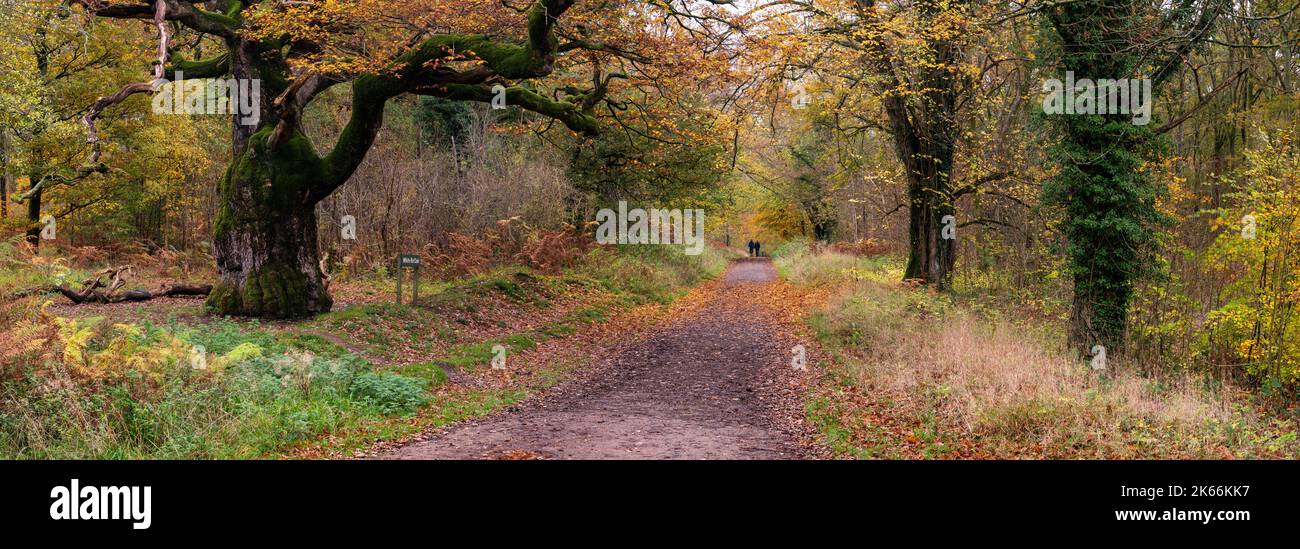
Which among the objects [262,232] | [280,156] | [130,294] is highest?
[280,156]

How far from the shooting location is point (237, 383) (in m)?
7.94

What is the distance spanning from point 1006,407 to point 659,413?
12.4 ft

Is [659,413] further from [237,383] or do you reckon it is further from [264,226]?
[264,226]

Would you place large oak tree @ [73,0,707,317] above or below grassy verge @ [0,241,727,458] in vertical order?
above

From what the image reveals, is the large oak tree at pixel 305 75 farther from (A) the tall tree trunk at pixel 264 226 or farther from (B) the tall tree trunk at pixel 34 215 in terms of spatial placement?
(B) the tall tree trunk at pixel 34 215
